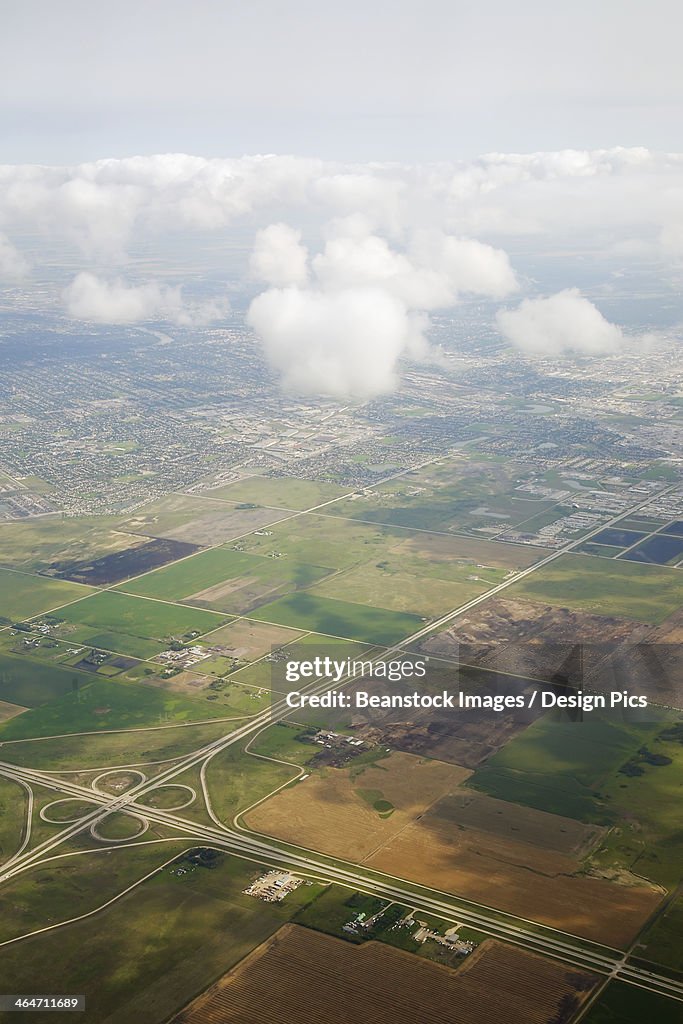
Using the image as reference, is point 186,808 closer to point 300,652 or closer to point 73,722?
point 73,722

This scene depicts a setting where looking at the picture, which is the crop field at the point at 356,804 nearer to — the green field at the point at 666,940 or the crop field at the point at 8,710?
the green field at the point at 666,940

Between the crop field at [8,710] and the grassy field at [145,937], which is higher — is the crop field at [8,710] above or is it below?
above

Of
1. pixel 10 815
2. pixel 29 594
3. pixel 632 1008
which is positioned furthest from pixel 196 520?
pixel 632 1008

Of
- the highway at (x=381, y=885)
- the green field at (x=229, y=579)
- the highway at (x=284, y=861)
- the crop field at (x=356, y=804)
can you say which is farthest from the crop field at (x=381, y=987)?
the green field at (x=229, y=579)

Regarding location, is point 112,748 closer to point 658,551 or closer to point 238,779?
point 238,779

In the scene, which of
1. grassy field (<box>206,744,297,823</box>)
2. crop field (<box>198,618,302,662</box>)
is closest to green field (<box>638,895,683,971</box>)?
grassy field (<box>206,744,297,823</box>)
